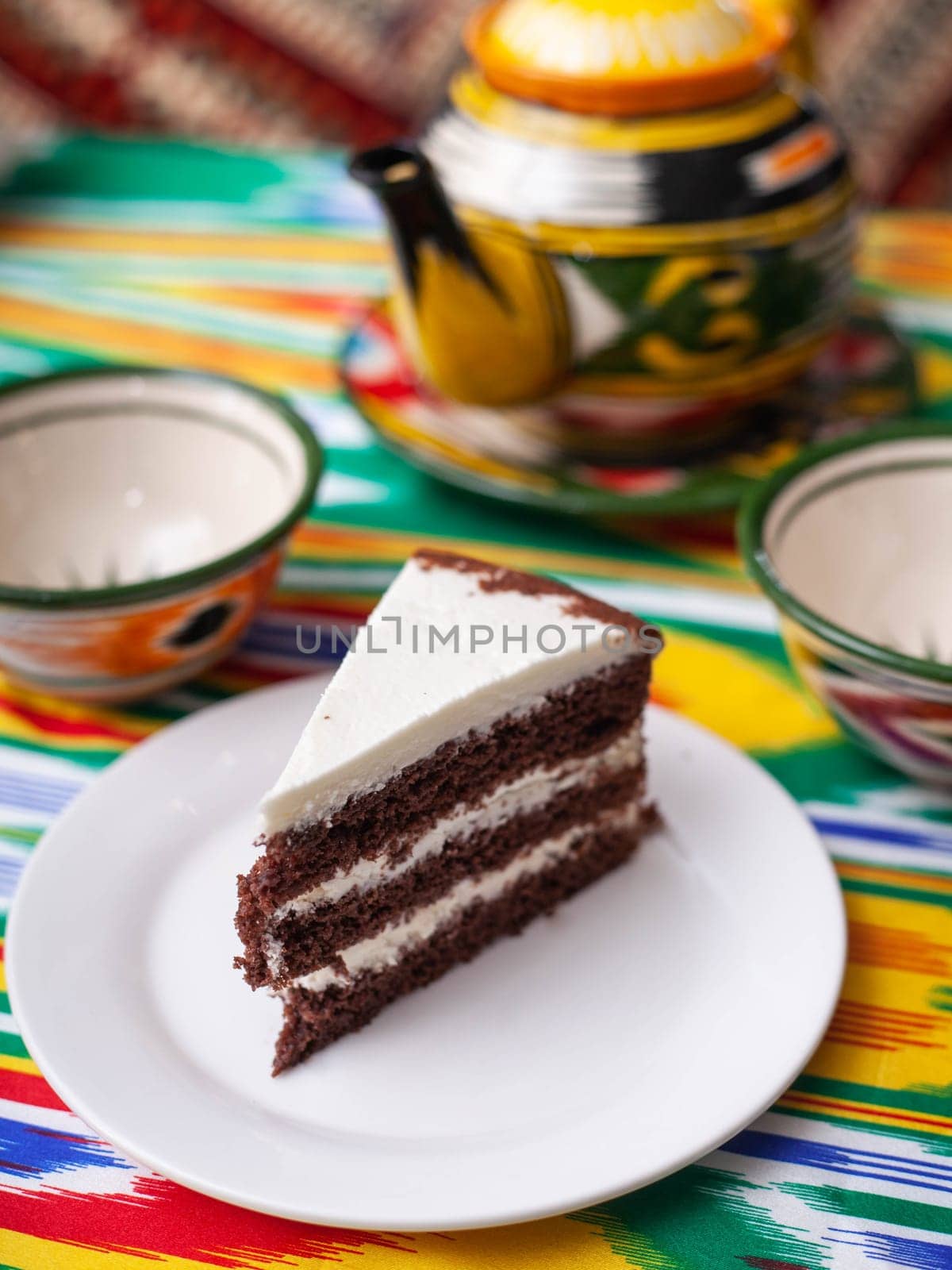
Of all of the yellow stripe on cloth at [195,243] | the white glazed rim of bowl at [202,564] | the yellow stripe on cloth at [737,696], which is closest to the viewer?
the white glazed rim of bowl at [202,564]

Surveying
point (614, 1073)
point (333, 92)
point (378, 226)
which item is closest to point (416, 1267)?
point (614, 1073)

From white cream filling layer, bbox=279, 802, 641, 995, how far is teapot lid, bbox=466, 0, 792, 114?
0.65 metres

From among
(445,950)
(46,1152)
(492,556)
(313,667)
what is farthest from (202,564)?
(46,1152)

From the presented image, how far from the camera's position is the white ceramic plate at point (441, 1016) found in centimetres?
78

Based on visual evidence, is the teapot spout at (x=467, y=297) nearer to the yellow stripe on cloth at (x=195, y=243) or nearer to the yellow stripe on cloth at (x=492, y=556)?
the yellow stripe on cloth at (x=492, y=556)

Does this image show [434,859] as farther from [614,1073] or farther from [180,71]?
[180,71]

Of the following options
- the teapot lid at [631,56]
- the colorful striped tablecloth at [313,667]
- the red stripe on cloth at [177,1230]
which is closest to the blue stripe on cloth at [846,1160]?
the colorful striped tablecloth at [313,667]

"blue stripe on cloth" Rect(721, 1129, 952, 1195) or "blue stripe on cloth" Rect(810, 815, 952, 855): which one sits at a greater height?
"blue stripe on cloth" Rect(810, 815, 952, 855)

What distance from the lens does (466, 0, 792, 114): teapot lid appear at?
3.86 feet

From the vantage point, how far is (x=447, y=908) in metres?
1.01

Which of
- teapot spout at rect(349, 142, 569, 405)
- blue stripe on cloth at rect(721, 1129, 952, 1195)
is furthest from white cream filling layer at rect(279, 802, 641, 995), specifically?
teapot spout at rect(349, 142, 569, 405)

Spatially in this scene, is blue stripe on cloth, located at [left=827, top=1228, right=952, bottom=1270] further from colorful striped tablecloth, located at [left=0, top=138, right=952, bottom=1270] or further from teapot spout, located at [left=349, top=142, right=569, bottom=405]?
teapot spout, located at [left=349, top=142, right=569, bottom=405]

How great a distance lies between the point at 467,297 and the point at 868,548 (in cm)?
44

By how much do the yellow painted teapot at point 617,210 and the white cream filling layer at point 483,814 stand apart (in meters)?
0.40
